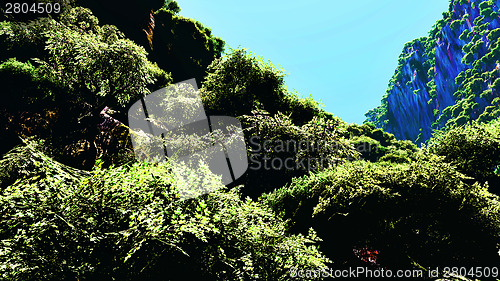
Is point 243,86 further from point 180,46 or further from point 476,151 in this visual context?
point 476,151

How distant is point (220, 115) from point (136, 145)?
9937 millimetres

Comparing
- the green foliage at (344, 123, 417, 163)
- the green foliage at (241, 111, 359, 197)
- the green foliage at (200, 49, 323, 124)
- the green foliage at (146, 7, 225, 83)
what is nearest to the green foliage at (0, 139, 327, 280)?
the green foliage at (241, 111, 359, 197)

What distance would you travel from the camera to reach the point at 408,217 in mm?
10547

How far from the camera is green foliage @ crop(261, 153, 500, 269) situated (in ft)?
33.2

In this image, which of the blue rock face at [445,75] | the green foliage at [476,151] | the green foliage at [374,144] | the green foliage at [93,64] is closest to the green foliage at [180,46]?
the green foliage at [93,64]

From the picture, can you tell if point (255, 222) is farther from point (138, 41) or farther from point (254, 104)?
point (138, 41)

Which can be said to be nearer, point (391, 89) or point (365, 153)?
point (365, 153)

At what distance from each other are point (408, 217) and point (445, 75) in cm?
12196

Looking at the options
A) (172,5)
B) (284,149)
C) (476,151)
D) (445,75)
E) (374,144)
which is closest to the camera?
(284,149)

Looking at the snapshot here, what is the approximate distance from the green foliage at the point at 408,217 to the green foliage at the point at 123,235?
5.63 metres

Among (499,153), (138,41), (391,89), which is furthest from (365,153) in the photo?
(391,89)

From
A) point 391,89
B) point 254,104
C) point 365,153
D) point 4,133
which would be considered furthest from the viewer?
point 391,89

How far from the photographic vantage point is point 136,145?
12516mm

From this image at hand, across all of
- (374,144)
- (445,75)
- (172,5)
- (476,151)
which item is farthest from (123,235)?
(445,75)
